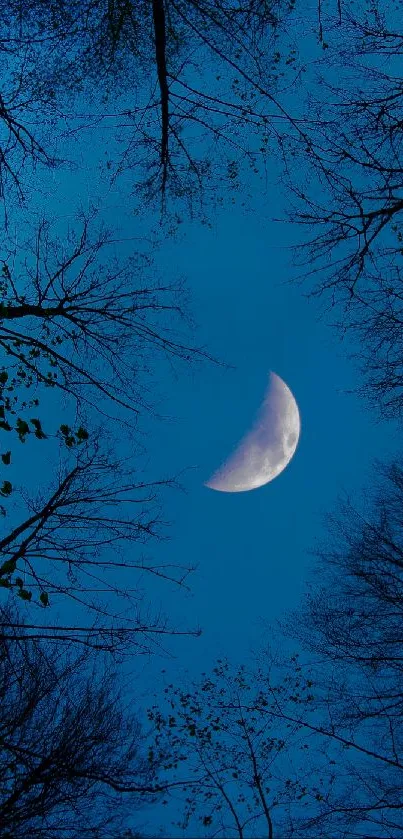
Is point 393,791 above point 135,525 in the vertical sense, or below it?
below

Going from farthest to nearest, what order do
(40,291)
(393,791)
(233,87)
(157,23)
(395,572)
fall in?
1. (395,572)
2. (393,791)
3. (40,291)
4. (233,87)
5. (157,23)

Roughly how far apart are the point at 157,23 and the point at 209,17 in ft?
2.18

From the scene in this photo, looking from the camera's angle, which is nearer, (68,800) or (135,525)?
(68,800)

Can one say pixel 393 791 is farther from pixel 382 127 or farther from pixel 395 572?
pixel 382 127

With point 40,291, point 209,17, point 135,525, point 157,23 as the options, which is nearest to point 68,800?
point 135,525

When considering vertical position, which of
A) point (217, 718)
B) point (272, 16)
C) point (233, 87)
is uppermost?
point (272, 16)

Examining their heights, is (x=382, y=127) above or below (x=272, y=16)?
below

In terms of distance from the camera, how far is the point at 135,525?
5938 mm

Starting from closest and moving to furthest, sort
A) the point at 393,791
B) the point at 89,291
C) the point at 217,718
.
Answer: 1. the point at 89,291
2. the point at 393,791
3. the point at 217,718

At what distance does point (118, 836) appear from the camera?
5957mm

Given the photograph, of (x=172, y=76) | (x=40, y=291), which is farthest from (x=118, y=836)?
(x=172, y=76)

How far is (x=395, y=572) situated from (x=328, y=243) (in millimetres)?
6058

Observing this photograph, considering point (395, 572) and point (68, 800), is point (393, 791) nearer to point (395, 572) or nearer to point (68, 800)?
point (395, 572)

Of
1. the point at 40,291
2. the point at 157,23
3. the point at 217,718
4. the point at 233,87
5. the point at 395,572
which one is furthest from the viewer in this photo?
the point at 217,718
